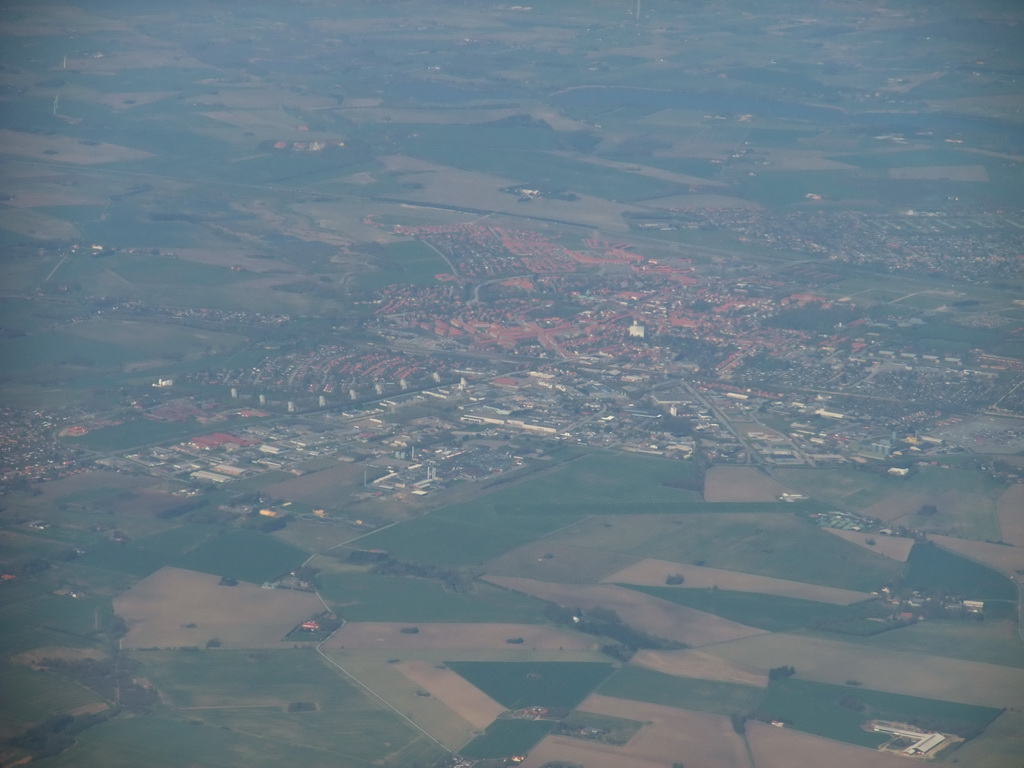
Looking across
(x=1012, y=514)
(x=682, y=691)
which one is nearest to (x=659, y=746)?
(x=682, y=691)

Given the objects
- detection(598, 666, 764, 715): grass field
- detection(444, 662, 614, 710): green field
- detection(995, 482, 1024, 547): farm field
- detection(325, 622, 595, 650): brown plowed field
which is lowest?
detection(325, 622, 595, 650): brown plowed field

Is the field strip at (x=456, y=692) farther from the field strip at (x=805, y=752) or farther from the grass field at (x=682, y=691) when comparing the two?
the field strip at (x=805, y=752)

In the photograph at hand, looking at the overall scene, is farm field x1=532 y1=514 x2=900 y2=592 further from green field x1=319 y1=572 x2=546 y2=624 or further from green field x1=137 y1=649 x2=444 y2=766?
green field x1=137 y1=649 x2=444 y2=766

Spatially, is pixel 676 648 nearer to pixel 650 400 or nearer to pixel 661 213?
pixel 650 400

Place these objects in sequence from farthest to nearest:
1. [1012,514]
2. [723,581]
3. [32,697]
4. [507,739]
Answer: [1012,514] < [723,581] < [32,697] < [507,739]

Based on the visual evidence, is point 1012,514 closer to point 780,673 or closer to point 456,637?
point 780,673

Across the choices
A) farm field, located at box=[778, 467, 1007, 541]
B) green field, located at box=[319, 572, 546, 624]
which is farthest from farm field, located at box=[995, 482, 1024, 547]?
green field, located at box=[319, 572, 546, 624]

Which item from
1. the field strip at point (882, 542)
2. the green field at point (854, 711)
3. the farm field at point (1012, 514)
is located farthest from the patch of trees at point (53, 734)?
the farm field at point (1012, 514)
